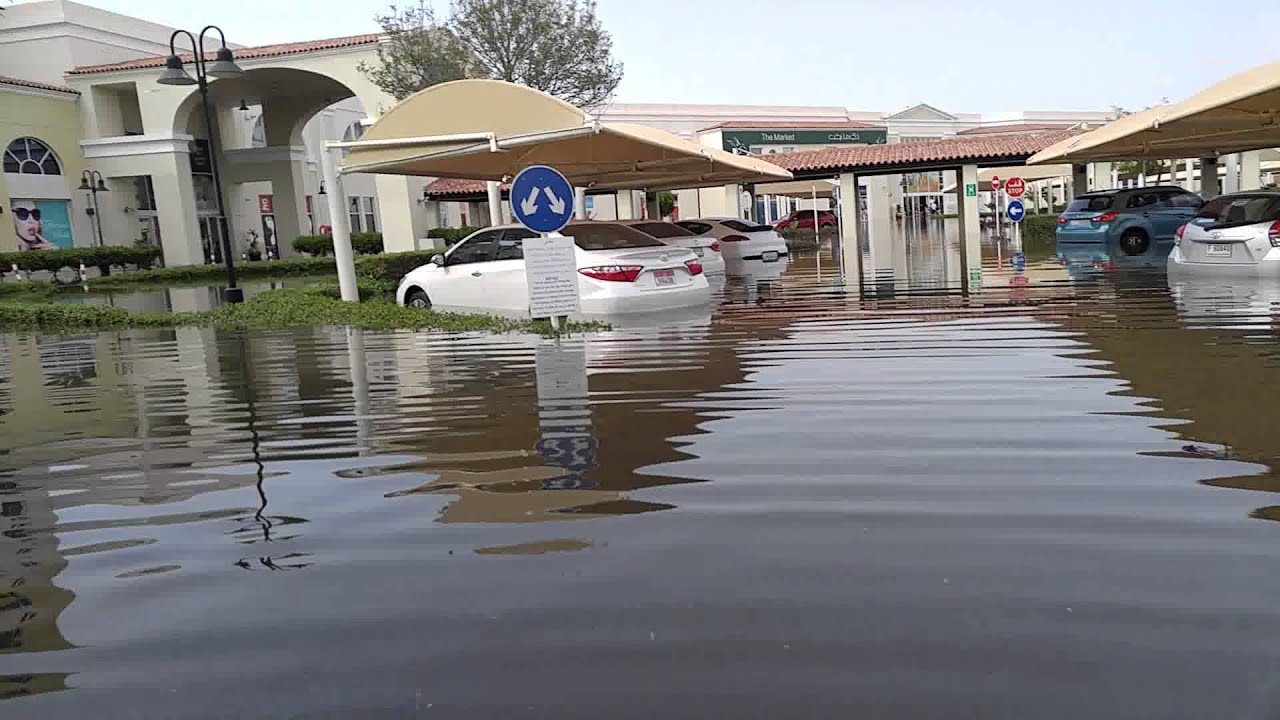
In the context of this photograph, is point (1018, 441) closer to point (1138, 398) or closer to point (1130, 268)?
point (1138, 398)

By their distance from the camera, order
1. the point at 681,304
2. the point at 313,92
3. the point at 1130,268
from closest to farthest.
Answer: the point at 681,304, the point at 1130,268, the point at 313,92

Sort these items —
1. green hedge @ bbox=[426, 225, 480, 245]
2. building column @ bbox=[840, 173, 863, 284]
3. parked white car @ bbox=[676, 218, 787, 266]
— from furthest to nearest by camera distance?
green hedge @ bbox=[426, 225, 480, 245] < building column @ bbox=[840, 173, 863, 284] < parked white car @ bbox=[676, 218, 787, 266]

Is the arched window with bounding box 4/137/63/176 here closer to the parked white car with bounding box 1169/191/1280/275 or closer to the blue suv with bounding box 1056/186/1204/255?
the blue suv with bounding box 1056/186/1204/255

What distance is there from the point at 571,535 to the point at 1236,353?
682 centimetres

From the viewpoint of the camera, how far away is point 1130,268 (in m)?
19.1

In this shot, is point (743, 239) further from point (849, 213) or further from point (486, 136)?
point (486, 136)

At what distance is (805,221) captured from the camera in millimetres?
52906

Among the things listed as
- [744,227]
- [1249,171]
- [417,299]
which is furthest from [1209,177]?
[417,299]

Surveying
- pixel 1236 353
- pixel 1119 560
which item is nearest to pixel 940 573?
pixel 1119 560

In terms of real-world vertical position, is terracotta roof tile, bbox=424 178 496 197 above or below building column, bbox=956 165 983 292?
above

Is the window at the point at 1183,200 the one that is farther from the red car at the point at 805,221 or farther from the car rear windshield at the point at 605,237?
the red car at the point at 805,221

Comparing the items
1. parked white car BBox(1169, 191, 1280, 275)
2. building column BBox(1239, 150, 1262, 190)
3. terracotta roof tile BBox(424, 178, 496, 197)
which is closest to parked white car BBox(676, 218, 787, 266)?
terracotta roof tile BBox(424, 178, 496, 197)

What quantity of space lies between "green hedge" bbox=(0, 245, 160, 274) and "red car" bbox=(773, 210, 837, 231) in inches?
1047

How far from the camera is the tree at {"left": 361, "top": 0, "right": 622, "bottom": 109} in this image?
24969mm
